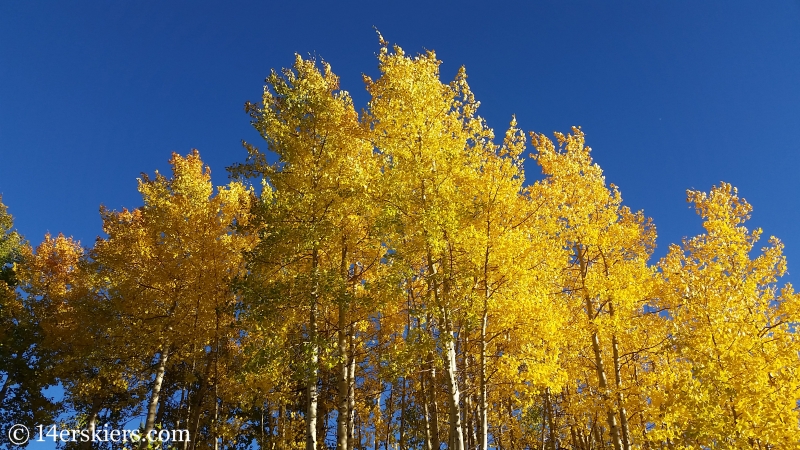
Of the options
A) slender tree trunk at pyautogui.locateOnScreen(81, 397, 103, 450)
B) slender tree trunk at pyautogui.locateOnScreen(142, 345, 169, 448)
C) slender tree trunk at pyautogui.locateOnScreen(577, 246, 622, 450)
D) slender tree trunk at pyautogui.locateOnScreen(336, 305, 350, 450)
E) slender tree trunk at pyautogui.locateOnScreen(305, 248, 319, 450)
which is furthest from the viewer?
slender tree trunk at pyautogui.locateOnScreen(81, 397, 103, 450)

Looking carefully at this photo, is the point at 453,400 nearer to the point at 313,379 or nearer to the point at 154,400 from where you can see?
the point at 313,379

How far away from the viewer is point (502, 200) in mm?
8352

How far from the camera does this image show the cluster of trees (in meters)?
7.56

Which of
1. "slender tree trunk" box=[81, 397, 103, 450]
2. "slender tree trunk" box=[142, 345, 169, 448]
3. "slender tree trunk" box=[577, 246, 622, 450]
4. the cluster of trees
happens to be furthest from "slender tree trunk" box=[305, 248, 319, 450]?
"slender tree trunk" box=[81, 397, 103, 450]

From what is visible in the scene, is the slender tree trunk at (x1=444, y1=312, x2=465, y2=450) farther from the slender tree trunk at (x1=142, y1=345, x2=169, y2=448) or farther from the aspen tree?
the slender tree trunk at (x1=142, y1=345, x2=169, y2=448)

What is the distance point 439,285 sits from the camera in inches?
315

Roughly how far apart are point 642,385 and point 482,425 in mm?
4074

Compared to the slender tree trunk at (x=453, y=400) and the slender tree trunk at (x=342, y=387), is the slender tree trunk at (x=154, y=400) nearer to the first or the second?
the slender tree trunk at (x=342, y=387)

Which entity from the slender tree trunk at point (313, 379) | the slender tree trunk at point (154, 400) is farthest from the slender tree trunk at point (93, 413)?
the slender tree trunk at point (313, 379)

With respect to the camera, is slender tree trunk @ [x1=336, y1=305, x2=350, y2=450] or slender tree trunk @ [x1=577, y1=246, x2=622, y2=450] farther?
slender tree trunk @ [x1=577, y1=246, x2=622, y2=450]

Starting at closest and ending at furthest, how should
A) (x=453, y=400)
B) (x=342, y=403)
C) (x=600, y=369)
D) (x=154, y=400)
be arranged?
1. (x=453, y=400)
2. (x=342, y=403)
3. (x=600, y=369)
4. (x=154, y=400)

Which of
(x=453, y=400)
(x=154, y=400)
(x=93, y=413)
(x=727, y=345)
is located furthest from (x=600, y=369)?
(x=93, y=413)

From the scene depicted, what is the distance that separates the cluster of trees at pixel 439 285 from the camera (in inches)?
298

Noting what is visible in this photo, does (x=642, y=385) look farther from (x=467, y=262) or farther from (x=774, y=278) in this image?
(x=467, y=262)
